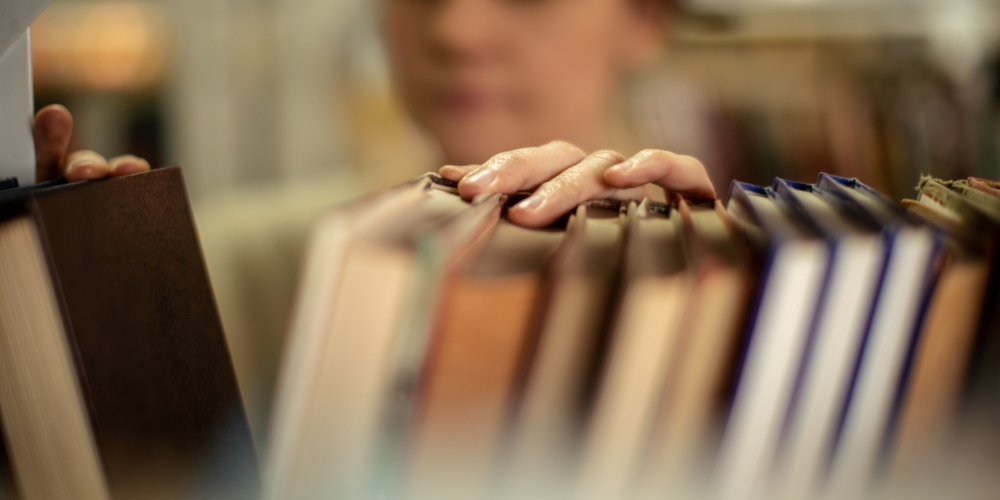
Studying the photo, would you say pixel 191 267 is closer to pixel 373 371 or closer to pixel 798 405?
pixel 373 371

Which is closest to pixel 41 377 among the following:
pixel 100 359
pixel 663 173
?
pixel 100 359

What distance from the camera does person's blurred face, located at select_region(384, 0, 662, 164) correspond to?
46.3 inches

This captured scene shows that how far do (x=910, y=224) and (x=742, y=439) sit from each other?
0.38ft

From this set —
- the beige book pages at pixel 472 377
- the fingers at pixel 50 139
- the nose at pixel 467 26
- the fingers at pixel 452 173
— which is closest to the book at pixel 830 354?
the beige book pages at pixel 472 377

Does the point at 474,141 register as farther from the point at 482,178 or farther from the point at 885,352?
the point at 885,352

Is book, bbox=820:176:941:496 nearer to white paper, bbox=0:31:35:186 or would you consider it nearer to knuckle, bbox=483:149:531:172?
knuckle, bbox=483:149:531:172

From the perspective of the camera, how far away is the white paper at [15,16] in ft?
1.18

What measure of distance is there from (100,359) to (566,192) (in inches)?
10.0

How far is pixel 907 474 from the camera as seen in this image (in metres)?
0.29

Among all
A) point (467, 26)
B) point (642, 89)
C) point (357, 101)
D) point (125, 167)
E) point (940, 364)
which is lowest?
point (940, 364)

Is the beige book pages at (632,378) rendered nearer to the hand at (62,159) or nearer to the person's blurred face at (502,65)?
the hand at (62,159)

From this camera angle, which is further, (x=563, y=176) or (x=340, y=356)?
(x=563, y=176)

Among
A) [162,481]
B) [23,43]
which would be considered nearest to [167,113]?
[23,43]

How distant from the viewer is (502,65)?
1207 mm
